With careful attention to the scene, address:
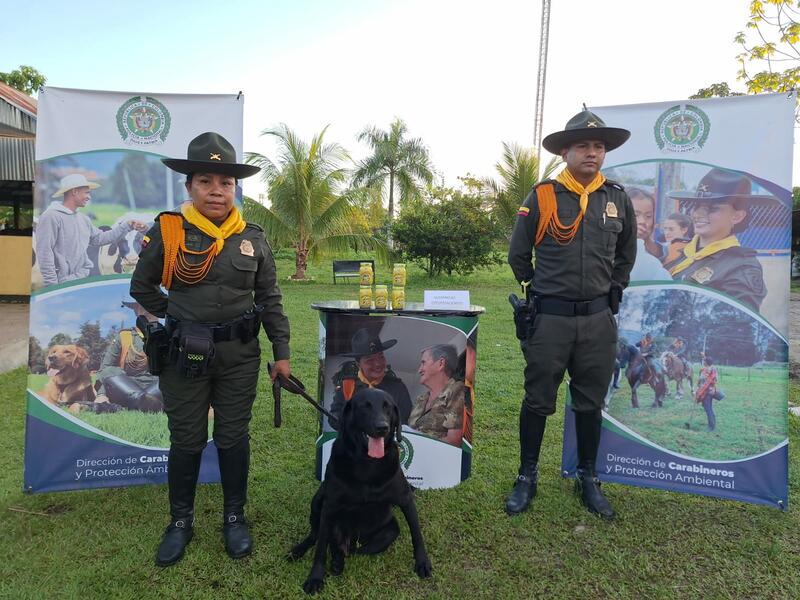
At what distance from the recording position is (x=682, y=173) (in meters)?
3.27

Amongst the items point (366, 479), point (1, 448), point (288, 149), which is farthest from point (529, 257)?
point (288, 149)

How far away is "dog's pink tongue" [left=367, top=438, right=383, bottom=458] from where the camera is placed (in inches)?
95.0

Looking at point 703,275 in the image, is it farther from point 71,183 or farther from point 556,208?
point 71,183

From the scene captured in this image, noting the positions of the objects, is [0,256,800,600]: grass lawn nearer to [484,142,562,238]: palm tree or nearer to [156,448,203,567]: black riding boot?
[156,448,203,567]: black riding boot

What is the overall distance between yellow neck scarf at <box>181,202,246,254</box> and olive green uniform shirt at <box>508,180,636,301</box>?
1630 millimetres

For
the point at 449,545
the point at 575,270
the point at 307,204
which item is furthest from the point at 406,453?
the point at 307,204

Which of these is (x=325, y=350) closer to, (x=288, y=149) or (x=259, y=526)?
(x=259, y=526)

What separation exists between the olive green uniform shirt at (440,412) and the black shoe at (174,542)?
139 cm

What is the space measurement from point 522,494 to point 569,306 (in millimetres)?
1183

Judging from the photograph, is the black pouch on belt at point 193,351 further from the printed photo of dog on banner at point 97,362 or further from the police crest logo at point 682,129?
the police crest logo at point 682,129

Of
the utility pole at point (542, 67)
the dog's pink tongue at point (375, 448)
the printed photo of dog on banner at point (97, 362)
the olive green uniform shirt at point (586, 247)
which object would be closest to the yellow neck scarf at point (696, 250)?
the olive green uniform shirt at point (586, 247)

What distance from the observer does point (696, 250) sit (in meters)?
3.25

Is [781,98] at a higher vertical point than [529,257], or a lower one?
higher

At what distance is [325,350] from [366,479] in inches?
41.3
